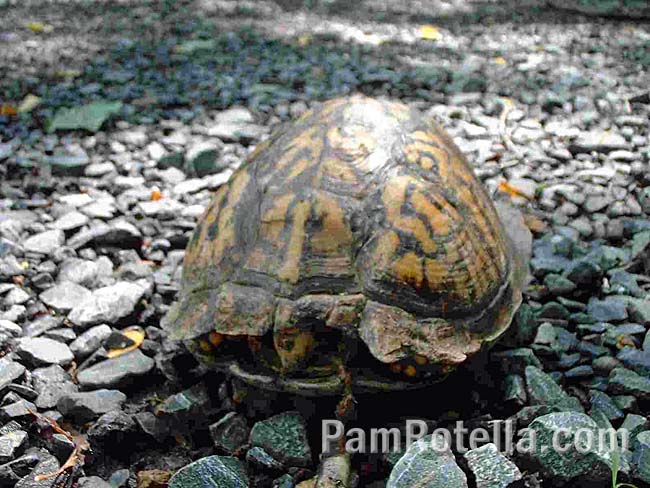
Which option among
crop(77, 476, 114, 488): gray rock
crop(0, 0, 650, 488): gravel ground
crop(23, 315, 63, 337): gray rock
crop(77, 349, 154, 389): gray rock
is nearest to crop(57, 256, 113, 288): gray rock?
crop(0, 0, 650, 488): gravel ground

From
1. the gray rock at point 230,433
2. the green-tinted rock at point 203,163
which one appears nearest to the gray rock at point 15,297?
the gray rock at point 230,433

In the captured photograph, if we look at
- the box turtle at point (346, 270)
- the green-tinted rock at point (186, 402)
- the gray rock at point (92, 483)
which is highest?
the box turtle at point (346, 270)

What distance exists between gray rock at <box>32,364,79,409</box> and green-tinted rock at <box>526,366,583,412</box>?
1.34m

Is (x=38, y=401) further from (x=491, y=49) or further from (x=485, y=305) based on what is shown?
(x=491, y=49)

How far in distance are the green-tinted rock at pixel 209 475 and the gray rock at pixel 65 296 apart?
3.29 feet

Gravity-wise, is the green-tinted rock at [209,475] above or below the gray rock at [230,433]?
above

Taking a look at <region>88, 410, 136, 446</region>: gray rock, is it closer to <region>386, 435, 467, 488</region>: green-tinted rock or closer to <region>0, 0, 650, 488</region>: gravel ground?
<region>0, 0, 650, 488</region>: gravel ground

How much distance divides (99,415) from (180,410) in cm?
25

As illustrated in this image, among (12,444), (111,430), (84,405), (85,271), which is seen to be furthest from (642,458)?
(85,271)

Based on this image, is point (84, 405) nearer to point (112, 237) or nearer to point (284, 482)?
point (284, 482)

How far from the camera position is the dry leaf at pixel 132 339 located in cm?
239

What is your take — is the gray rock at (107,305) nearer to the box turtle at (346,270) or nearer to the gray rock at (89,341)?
the gray rock at (89,341)

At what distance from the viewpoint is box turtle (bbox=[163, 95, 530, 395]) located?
1.90 meters

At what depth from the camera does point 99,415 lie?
7.00ft
